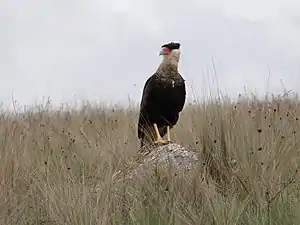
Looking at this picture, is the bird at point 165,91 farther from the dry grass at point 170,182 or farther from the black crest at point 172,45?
the dry grass at point 170,182

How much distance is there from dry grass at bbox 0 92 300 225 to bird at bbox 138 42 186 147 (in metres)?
0.32

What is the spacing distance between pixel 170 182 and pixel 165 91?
1906 mm

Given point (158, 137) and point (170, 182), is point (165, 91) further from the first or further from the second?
point (170, 182)

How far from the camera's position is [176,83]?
19.9ft

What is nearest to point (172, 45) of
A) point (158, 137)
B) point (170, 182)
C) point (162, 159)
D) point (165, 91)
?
point (165, 91)

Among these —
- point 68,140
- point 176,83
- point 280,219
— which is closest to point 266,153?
point 280,219

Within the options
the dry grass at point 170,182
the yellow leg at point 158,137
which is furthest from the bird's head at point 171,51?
the yellow leg at point 158,137

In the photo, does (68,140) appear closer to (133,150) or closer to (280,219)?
(133,150)

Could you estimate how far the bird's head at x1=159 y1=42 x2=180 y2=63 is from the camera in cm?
613

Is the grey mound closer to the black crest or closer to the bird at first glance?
the bird

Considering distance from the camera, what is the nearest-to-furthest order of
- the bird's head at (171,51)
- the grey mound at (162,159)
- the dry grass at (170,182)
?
the dry grass at (170,182)
the grey mound at (162,159)
the bird's head at (171,51)

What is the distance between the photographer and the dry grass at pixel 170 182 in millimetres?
3791

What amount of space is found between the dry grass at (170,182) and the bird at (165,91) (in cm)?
32

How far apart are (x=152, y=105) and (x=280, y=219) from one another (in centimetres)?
264
